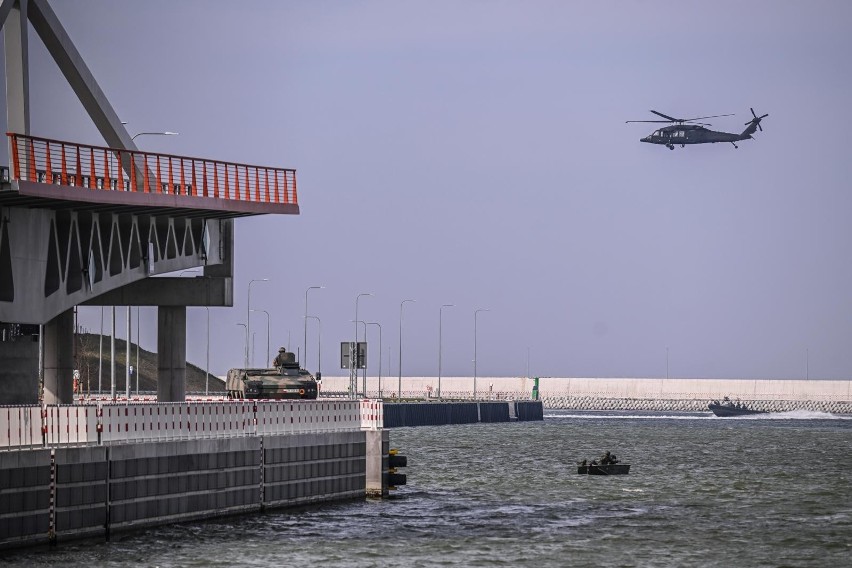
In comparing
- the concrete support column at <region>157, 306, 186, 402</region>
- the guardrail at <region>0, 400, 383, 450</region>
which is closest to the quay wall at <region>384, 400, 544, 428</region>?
the concrete support column at <region>157, 306, 186, 402</region>

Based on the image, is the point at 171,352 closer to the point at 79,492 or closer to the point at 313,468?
the point at 313,468

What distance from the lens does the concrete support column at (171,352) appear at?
64875 mm

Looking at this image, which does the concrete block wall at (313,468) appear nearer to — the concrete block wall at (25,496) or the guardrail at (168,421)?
the guardrail at (168,421)

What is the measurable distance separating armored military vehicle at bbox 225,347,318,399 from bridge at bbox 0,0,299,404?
1057cm

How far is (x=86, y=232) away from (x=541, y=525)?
1958 cm

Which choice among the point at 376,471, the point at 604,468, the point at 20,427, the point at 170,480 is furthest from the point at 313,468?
the point at 604,468

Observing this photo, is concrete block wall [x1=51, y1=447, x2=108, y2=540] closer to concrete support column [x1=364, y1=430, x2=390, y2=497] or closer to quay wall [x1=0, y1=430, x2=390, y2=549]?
quay wall [x1=0, y1=430, x2=390, y2=549]

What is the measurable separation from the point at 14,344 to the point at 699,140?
5096 inches

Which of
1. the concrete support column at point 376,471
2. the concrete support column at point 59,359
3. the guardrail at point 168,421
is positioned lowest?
the concrete support column at point 376,471

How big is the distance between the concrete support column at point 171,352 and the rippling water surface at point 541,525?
33.2ft

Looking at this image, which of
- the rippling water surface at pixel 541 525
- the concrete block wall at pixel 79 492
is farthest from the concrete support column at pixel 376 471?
the concrete block wall at pixel 79 492

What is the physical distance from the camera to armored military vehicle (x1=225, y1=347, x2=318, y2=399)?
249ft

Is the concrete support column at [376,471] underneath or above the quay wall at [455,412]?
A: above

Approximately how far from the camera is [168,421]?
45062 millimetres
